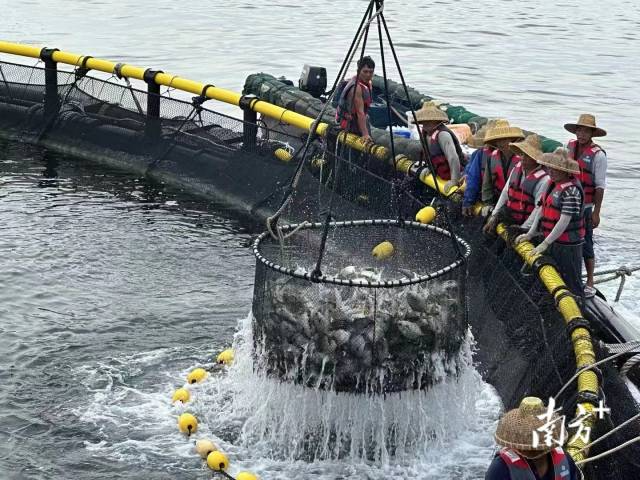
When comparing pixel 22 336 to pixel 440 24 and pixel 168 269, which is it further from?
pixel 440 24

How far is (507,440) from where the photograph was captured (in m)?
5.09

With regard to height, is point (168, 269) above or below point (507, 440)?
below

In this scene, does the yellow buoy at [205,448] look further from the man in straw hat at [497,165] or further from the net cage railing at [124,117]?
the net cage railing at [124,117]

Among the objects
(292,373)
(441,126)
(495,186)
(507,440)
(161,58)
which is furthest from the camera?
(161,58)

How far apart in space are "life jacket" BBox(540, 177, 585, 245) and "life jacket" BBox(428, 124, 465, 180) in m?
2.03

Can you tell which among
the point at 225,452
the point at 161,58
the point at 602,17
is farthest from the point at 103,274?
the point at 602,17

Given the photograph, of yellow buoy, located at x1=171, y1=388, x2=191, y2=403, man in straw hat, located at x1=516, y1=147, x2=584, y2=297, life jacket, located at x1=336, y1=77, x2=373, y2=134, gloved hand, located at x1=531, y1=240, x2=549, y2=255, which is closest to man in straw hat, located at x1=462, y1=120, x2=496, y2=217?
man in straw hat, located at x1=516, y1=147, x2=584, y2=297


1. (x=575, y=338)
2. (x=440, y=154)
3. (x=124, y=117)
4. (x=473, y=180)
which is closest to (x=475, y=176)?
(x=473, y=180)

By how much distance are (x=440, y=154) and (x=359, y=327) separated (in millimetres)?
3518

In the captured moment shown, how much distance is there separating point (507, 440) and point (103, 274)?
280 inches

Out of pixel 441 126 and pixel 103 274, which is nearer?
pixel 441 126

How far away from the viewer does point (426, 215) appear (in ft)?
32.3

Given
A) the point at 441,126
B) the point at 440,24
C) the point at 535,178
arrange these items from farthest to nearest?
the point at 440,24, the point at 441,126, the point at 535,178

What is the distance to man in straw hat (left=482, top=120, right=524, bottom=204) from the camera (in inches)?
375
